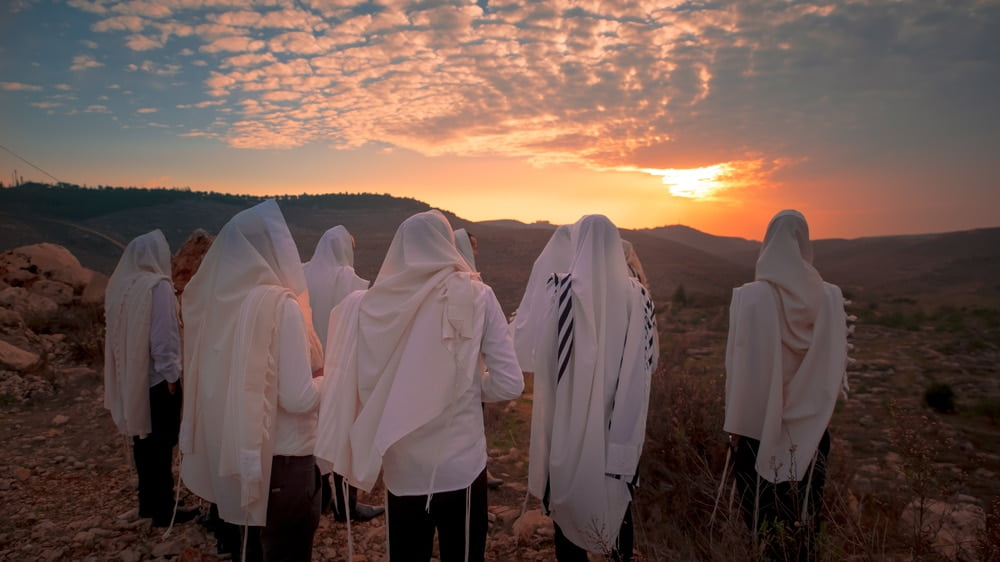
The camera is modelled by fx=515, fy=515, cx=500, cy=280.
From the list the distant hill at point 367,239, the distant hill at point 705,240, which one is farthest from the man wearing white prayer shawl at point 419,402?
the distant hill at point 705,240

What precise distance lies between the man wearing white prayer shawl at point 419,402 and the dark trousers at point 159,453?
2237mm

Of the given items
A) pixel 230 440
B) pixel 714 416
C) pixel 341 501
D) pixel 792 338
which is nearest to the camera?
pixel 230 440

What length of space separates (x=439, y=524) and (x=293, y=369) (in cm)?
94

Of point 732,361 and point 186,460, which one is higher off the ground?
point 732,361

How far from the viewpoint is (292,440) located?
2369 mm

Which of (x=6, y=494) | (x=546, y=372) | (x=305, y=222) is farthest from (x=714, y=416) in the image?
(x=305, y=222)

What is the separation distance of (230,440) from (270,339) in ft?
1.54

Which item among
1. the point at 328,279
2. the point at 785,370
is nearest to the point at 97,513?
the point at 328,279

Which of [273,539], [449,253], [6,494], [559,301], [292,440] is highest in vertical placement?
[449,253]

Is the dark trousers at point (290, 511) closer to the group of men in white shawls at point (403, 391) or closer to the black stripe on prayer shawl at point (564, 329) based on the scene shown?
the group of men in white shawls at point (403, 391)

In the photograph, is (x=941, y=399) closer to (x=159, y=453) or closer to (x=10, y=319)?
(x=159, y=453)

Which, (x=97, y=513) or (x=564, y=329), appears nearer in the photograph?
(x=564, y=329)

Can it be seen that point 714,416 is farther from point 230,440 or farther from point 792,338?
point 230,440

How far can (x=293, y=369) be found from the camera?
7.59 ft
